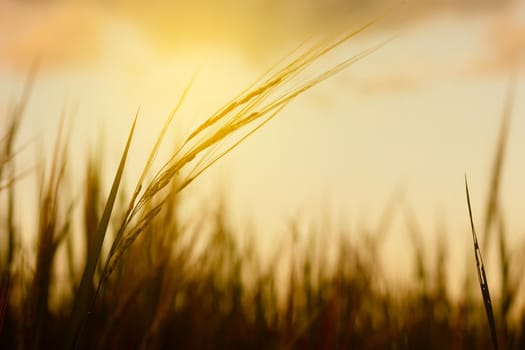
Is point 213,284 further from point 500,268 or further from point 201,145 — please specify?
point 201,145

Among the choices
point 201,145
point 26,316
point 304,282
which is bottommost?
point 26,316

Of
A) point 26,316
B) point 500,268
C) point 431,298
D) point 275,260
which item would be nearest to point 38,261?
point 26,316

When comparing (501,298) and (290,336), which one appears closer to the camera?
(501,298)

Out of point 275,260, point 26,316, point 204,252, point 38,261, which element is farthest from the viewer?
point 275,260

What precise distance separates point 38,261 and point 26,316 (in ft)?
0.53

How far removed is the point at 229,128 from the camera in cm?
78

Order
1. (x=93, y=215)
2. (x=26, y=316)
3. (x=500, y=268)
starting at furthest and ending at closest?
1. (x=93, y=215)
2. (x=500, y=268)
3. (x=26, y=316)

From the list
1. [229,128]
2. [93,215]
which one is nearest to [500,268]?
[229,128]

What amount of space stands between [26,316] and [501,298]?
2.98 ft

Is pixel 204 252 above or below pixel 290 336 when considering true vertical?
above

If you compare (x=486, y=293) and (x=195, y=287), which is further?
(x=195, y=287)

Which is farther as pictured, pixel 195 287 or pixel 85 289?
pixel 195 287

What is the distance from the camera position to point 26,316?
1.15 m

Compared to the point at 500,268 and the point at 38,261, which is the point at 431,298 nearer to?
the point at 500,268
